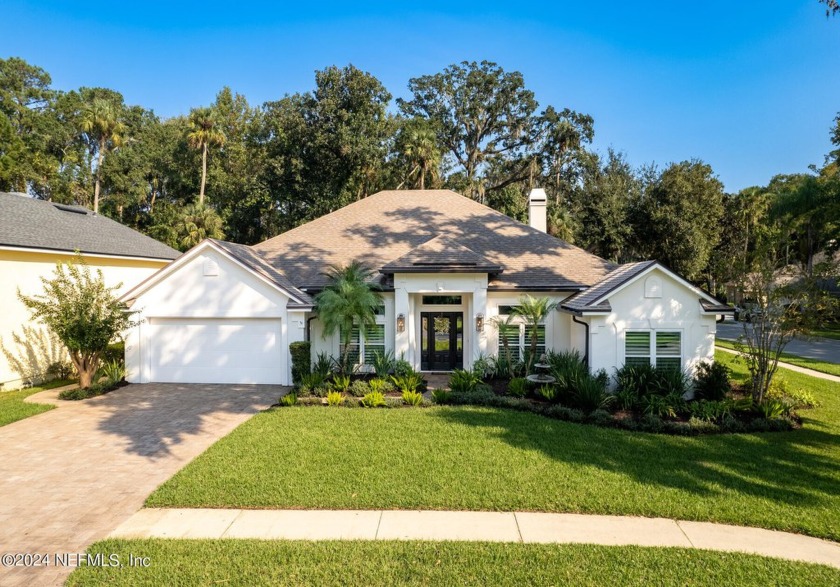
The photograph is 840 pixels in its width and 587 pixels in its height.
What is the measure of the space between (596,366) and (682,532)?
23.6ft

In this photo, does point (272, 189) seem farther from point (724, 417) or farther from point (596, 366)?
point (724, 417)

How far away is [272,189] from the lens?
106ft

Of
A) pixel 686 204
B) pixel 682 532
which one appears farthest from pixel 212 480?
pixel 686 204

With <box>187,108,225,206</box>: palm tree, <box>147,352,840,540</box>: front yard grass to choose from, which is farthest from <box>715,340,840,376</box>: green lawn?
<box>187,108,225,206</box>: palm tree

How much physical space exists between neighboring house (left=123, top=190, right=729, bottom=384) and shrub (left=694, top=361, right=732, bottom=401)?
421mm

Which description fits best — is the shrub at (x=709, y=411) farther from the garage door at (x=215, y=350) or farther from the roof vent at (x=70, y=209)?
the roof vent at (x=70, y=209)

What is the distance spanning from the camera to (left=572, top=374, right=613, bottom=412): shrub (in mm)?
10891

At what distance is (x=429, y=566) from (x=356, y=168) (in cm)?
2930

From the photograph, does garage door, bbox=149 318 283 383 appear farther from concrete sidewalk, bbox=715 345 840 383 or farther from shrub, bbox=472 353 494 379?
concrete sidewalk, bbox=715 345 840 383

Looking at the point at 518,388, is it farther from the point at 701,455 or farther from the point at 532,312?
the point at 701,455

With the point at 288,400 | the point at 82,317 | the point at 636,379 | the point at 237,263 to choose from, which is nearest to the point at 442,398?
the point at 288,400

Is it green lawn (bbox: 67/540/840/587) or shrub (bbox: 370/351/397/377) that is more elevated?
shrub (bbox: 370/351/397/377)

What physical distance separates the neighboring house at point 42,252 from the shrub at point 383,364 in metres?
10.4

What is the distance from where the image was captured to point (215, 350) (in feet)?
47.4
